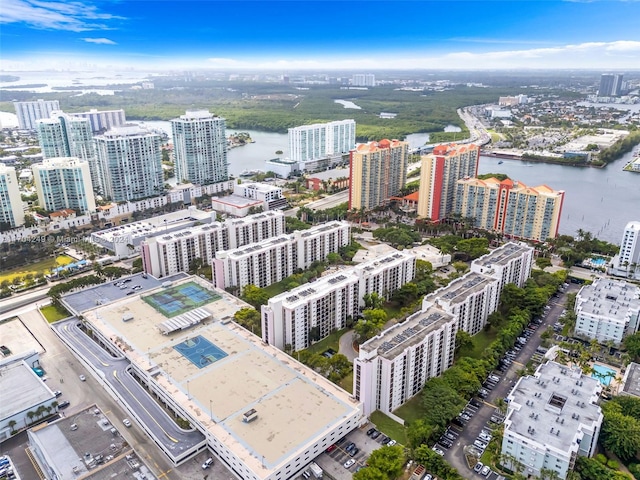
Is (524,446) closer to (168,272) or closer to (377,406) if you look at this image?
(377,406)

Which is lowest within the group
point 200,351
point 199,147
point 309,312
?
point 200,351

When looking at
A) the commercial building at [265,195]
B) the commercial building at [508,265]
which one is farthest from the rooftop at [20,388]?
the commercial building at [265,195]

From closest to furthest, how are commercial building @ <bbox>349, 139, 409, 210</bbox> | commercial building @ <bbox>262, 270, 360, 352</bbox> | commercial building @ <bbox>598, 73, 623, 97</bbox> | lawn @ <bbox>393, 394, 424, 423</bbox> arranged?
lawn @ <bbox>393, 394, 424, 423</bbox>
commercial building @ <bbox>262, 270, 360, 352</bbox>
commercial building @ <bbox>349, 139, 409, 210</bbox>
commercial building @ <bbox>598, 73, 623, 97</bbox>

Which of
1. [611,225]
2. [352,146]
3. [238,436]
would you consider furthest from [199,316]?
[352,146]

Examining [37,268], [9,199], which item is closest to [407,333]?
[37,268]

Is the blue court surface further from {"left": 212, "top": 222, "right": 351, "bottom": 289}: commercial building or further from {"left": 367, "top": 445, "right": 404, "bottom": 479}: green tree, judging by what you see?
{"left": 367, "top": 445, "right": 404, "bottom": 479}: green tree

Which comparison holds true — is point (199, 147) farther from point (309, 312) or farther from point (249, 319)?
point (309, 312)

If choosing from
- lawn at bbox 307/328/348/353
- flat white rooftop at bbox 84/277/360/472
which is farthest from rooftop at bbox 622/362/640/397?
lawn at bbox 307/328/348/353
